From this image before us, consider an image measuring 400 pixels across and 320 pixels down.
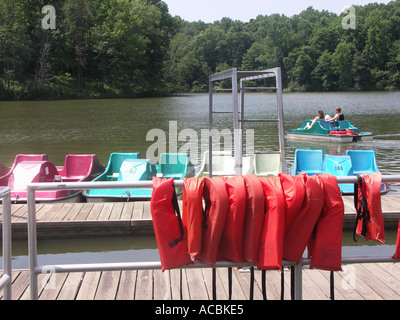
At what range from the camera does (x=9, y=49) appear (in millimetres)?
59688

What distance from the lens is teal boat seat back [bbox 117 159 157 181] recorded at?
912 cm

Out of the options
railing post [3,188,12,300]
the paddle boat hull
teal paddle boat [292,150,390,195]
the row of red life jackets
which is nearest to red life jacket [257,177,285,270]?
the row of red life jackets

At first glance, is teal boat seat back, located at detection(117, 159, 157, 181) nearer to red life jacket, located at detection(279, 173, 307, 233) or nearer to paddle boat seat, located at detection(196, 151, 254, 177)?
paddle boat seat, located at detection(196, 151, 254, 177)

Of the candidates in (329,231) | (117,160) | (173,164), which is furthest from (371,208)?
(117,160)

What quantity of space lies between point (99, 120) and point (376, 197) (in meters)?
32.9

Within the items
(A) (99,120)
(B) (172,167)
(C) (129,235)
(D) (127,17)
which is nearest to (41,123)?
(A) (99,120)

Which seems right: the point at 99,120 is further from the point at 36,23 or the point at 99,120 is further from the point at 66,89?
the point at 36,23

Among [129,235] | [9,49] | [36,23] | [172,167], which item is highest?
[36,23]

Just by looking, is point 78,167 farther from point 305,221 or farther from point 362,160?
point 305,221

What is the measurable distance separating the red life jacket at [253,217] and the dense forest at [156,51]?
45.9 m

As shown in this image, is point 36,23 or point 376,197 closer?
point 376,197

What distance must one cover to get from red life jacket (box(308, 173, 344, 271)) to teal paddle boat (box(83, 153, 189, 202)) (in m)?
5.95

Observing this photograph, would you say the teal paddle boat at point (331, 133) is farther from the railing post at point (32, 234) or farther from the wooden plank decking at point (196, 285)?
the railing post at point (32, 234)

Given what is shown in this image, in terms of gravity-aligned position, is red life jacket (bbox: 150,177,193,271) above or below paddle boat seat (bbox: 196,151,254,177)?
above
